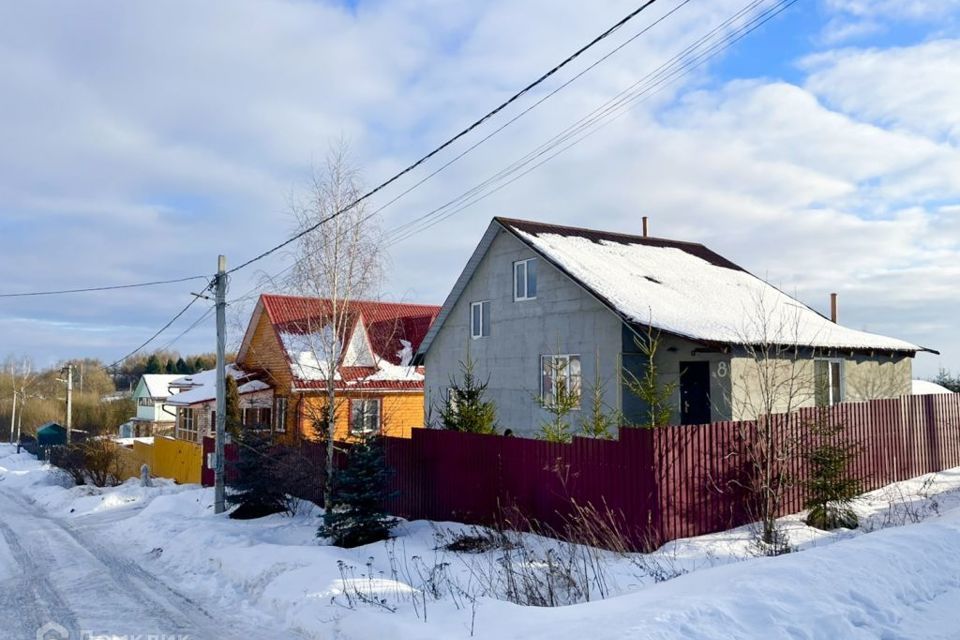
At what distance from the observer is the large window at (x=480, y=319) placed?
20172mm

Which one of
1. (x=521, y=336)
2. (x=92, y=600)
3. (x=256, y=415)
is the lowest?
(x=92, y=600)

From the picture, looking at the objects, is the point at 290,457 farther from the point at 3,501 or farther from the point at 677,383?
the point at 3,501

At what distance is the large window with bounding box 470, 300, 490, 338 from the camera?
66.2 ft

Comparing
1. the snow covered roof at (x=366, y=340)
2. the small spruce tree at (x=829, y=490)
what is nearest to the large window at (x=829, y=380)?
the small spruce tree at (x=829, y=490)

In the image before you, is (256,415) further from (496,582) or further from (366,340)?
(496,582)

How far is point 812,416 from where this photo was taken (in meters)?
11.6

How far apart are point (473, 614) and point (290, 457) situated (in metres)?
9.23

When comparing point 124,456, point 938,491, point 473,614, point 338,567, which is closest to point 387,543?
point 338,567

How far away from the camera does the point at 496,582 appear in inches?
322

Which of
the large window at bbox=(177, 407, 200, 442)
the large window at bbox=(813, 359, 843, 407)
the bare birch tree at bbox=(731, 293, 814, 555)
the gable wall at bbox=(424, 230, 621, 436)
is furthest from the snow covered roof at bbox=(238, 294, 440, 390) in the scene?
the large window at bbox=(813, 359, 843, 407)

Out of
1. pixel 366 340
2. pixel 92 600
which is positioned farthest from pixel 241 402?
pixel 92 600

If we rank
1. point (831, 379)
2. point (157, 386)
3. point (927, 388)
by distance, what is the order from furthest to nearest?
1. point (157, 386)
2. point (927, 388)
3. point (831, 379)

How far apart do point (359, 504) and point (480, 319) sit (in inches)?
374

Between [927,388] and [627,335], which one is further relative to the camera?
[927,388]
